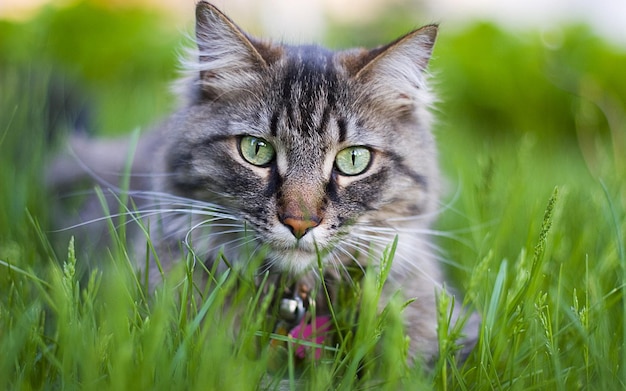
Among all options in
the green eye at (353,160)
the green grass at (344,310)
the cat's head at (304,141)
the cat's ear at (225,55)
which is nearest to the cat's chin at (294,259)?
the cat's head at (304,141)

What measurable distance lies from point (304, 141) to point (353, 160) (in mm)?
161

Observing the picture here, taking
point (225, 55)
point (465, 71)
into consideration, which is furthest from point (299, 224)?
point (465, 71)

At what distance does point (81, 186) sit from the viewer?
269cm

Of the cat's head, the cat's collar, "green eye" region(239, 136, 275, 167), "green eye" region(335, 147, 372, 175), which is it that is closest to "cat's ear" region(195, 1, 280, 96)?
the cat's head

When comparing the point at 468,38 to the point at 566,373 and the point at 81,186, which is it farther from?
the point at 566,373

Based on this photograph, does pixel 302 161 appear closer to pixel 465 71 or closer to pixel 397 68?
pixel 397 68

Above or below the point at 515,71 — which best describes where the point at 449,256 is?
below

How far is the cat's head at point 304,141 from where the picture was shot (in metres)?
1.60

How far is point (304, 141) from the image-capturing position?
1.65m

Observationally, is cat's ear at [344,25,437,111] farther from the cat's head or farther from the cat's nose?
the cat's nose

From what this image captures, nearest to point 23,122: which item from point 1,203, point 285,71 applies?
point 1,203

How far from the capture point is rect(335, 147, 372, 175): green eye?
1702 mm

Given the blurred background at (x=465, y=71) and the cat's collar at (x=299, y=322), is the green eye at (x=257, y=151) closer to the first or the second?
the cat's collar at (x=299, y=322)

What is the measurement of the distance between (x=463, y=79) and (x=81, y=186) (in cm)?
406
